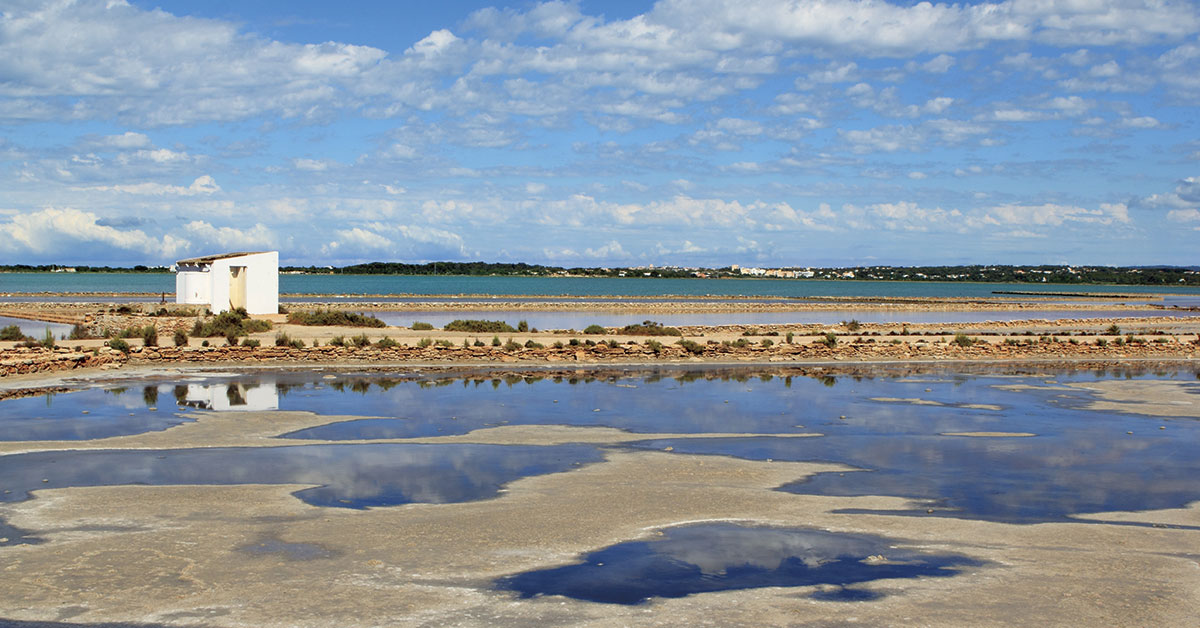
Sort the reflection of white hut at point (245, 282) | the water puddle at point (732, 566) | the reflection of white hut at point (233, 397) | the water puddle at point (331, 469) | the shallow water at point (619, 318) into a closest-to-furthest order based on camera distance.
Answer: the water puddle at point (732, 566), the water puddle at point (331, 469), the reflection of white hut at point (233, 397), the reflection of white hut at point (245, 282), the shallow water at point (619, 318)

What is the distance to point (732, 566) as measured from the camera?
8320mm

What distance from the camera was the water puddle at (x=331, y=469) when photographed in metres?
11.1

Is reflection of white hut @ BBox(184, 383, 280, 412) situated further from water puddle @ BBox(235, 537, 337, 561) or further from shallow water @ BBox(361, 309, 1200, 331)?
shallow water @ BBox(361, 309, 1200, 331)

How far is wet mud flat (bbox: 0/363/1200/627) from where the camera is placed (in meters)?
7.34

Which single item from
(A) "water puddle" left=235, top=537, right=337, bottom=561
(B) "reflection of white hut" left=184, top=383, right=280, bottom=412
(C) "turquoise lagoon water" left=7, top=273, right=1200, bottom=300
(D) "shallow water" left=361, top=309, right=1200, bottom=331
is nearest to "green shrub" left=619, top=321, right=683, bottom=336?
(D) "shallow water" left=361, top=309, right=1200, bottom=331

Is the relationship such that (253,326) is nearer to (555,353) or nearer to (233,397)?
(555,353)

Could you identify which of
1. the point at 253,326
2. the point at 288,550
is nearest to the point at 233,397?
the point at 288,550

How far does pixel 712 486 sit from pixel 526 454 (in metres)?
2.94

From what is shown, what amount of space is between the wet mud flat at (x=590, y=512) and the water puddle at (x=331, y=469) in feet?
0.20

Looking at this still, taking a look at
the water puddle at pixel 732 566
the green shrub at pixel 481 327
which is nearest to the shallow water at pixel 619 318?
the green shrub at pixel 481 327

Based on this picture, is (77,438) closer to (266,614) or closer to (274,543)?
(274,543)

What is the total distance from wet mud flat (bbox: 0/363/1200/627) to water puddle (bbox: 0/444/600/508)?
0.20 feet

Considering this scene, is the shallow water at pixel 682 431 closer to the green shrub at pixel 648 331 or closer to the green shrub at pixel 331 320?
the green shrub at pixel 648 331

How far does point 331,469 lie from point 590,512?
12.3 feet
